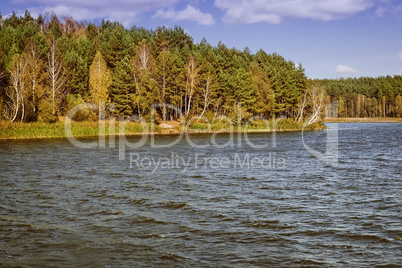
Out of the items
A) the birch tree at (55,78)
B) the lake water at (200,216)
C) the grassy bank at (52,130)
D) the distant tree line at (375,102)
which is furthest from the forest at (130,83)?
the distant tree line at (375,102)

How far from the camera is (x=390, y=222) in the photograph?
14164mm

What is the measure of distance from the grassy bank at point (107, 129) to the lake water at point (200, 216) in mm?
27493

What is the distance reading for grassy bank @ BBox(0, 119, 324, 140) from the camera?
175ft

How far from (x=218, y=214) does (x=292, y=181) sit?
28.8ft

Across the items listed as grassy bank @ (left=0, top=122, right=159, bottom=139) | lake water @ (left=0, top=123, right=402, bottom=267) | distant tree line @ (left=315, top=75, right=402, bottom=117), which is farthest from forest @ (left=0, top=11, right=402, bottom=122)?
distant tree line @ (left=315, top=75, right=402, bottom=117)

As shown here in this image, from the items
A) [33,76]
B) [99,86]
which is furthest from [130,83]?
[33,76]

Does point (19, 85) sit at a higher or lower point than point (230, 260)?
higher

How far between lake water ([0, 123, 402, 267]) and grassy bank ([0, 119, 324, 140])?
27.5 metres

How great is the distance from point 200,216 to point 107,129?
49.4 meters

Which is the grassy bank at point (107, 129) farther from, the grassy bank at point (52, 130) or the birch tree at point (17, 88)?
the birch tree at point (17, 88)

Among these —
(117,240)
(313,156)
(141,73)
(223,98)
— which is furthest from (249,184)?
(223,98)

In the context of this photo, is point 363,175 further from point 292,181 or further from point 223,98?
point 223,98

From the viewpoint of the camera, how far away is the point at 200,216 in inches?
591

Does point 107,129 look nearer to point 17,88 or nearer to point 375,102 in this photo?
point 17,88
